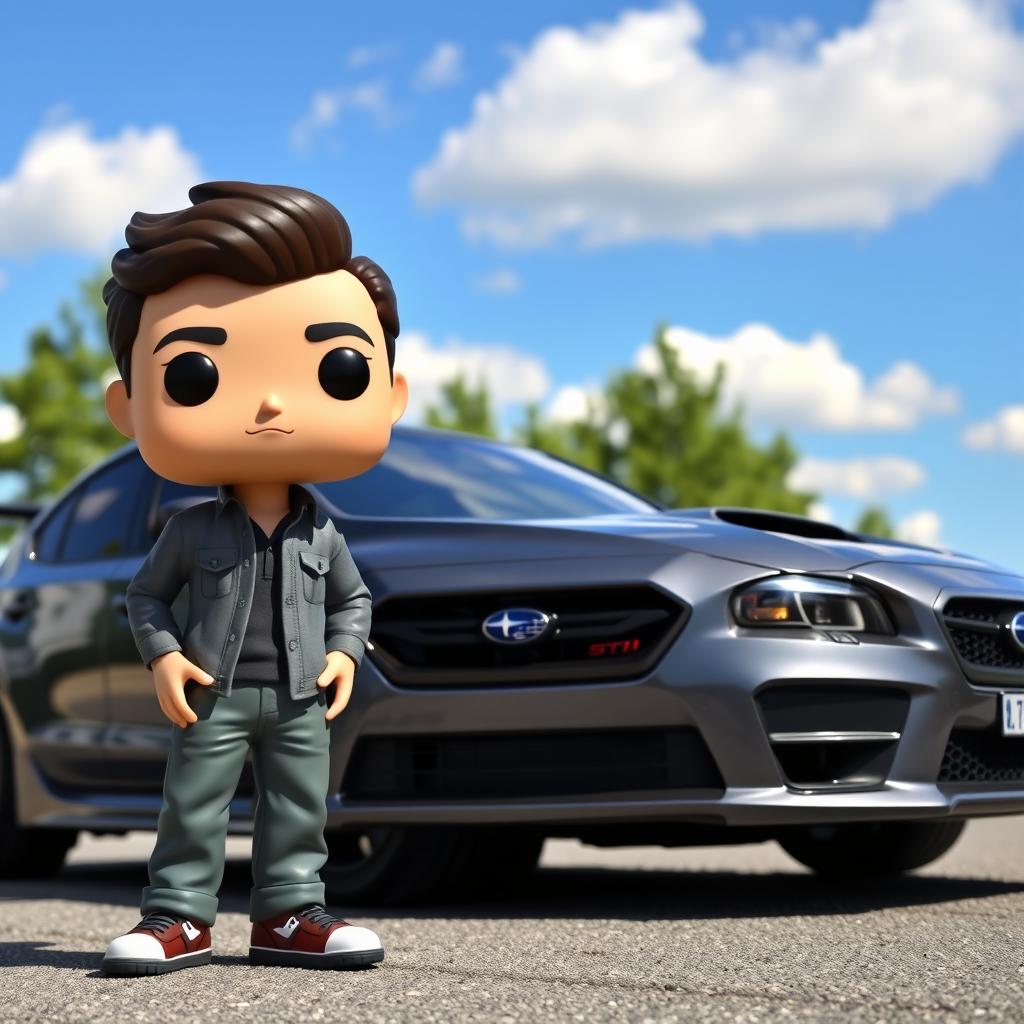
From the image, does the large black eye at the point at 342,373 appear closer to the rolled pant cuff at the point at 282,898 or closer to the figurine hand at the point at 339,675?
the figurine hand at the point at 339,675

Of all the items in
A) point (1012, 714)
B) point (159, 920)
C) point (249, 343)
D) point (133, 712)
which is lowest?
point (159, 920)

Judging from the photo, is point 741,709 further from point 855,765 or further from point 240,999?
point 240,999

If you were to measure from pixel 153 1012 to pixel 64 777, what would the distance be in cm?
303

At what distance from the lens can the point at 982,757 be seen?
4680mm

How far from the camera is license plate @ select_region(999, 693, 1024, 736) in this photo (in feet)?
15.4

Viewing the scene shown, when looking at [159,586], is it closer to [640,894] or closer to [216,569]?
[216,569]

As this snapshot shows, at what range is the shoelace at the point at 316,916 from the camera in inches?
145

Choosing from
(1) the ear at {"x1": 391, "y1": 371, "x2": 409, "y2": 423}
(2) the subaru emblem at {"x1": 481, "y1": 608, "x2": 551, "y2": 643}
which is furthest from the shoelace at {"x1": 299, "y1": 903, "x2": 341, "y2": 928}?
(1) the ear at {"x1": 391, "y1": 371, "x2": 409, "y2": 423}

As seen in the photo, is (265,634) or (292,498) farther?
(292,498)

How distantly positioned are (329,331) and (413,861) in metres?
1.85

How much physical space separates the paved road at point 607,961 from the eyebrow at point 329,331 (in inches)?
Result: 55.4

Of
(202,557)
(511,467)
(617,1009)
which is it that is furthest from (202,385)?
(511,467)

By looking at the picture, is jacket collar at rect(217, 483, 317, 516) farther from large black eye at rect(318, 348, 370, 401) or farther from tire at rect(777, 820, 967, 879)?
tire at rect(777, 820, 967, 879)

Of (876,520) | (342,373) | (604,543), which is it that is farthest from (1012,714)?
(876,520)
